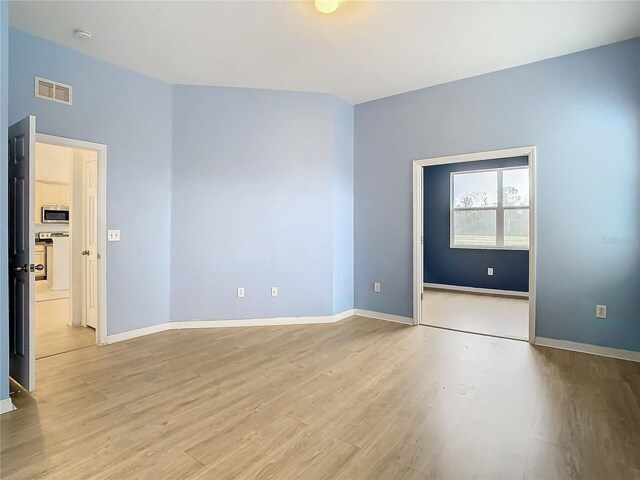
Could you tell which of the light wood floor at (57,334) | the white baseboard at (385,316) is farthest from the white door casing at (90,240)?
the white baseboard at (385,316)

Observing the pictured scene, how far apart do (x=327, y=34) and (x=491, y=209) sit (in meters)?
4.89

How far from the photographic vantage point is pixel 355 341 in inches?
144

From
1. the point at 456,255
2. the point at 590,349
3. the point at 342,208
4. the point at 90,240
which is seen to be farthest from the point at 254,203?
the point at 456,255

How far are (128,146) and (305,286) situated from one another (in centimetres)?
265

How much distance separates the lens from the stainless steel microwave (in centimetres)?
721

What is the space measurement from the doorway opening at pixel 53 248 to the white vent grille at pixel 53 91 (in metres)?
0.38

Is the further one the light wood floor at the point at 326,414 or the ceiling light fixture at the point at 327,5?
the ceiling light fixture at the point at 327,5

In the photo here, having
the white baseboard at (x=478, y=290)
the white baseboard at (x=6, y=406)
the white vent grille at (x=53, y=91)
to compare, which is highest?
the white vent grille at (x=53, y=91)

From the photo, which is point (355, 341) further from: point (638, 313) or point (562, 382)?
point (638, 313)

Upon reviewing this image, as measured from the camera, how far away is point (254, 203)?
4.27 meters

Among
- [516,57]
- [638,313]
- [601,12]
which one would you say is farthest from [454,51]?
[638,313]

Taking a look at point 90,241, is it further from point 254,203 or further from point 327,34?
point 327,34

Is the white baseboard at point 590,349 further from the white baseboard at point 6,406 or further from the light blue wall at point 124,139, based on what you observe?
the white baseboard at point 6,406

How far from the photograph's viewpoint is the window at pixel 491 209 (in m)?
6.15
